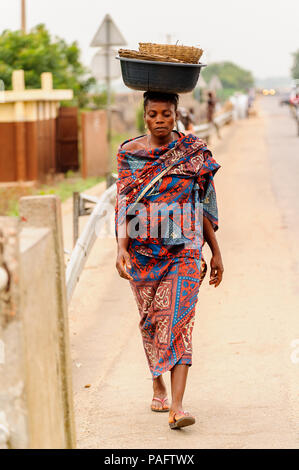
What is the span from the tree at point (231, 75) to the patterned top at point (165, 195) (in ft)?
522

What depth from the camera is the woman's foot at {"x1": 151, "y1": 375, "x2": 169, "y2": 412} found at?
523 cm

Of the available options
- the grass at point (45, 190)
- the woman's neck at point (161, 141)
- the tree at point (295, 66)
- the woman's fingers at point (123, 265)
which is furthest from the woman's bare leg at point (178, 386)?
the tree at point (295, 66)

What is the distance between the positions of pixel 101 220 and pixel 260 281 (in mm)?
1712

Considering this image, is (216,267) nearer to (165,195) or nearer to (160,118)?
(165,195)

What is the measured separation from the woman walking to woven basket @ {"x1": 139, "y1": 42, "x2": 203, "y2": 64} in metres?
0.21

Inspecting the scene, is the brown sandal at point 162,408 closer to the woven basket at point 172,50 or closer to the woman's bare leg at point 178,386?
the woman's bare leg at point 178,386

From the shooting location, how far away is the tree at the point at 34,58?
2468 cm

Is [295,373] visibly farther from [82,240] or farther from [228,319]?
[82,240]

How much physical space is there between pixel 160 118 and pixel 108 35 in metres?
12.0

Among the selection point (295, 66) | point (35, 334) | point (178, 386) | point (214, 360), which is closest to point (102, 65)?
point (214, 360)

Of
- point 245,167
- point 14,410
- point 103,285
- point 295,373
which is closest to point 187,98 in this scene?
point 245,167

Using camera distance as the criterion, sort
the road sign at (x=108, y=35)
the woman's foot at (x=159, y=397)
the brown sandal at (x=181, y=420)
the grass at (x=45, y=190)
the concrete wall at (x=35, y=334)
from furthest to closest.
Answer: the road sign at (x=108, y=35) → the grass at (x=45, y=190) → the woman's foot at (x=159, y=397) → the brown sandal at (x=181, y=420) → the concrete wall at (x=35, y=334)

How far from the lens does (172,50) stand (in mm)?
4930

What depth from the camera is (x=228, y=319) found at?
7387mm
